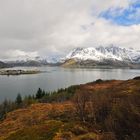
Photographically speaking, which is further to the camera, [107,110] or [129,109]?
[107,110]

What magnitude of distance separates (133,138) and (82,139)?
8.69 meters

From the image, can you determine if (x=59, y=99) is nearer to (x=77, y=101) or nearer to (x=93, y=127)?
(x=77, y=101)

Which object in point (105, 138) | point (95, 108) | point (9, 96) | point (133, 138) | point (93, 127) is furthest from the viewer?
point (9, 96)

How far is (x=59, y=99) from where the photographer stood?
116 meters

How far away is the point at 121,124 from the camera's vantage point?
29.0m

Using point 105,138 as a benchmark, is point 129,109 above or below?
above

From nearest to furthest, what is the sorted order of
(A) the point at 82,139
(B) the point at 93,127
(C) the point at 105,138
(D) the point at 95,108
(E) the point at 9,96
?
(C) the point at 105,138 → (A) the point at 82,139 → (B) the point at 93,127 → (D) the point at 95,108 → (E) the point at 9,96

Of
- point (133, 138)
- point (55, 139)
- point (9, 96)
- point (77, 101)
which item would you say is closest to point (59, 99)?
point (9, 96)

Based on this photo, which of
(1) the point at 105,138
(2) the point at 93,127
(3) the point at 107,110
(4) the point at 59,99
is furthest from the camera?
(4) the point at 59,99

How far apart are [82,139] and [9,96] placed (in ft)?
418

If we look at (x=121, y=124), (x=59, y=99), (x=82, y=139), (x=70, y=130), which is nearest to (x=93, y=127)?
(x=70, y=130)

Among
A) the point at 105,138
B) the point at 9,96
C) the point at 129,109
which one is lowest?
the point at 9,96

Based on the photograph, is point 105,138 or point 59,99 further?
point 59,99

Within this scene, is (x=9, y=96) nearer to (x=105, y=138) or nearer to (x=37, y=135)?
(x=37, y=135)
